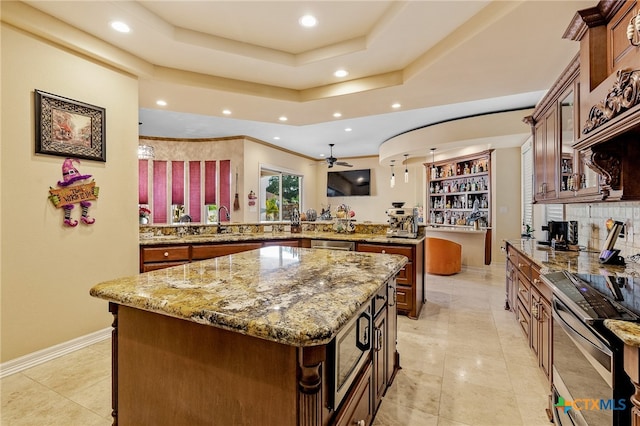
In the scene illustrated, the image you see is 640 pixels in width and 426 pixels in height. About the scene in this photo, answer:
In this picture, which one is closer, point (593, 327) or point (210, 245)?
point (593, 327)

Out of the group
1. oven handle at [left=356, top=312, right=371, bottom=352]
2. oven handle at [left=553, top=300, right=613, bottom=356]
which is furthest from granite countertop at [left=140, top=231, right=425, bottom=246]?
oven handle at [left=356, top=312, right=371, bottom=352]

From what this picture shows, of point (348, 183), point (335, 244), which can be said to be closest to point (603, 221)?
point (335, 244)

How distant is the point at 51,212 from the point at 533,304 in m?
3.97

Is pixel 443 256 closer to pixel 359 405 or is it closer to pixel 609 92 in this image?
pixel 609 92

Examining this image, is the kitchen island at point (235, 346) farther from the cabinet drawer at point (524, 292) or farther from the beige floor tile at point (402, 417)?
the cabinet drawer at point (524, 292)

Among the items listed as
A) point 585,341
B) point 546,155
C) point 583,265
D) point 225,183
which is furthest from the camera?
point 225,183

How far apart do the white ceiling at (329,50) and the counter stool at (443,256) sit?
8.82 ft

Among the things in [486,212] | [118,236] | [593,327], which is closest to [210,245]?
[118,236]

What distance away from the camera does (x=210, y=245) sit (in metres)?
3.68

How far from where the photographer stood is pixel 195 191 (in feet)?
21.6

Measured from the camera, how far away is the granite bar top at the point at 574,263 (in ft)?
6.19

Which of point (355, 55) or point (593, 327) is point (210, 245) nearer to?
point (355, 55)

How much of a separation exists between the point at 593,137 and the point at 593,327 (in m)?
1.11

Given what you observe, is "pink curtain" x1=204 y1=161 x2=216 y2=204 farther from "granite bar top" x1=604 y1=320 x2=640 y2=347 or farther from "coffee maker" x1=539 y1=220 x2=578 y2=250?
"granite bar top" x1=604 y1=320 x2=640 y2=347
